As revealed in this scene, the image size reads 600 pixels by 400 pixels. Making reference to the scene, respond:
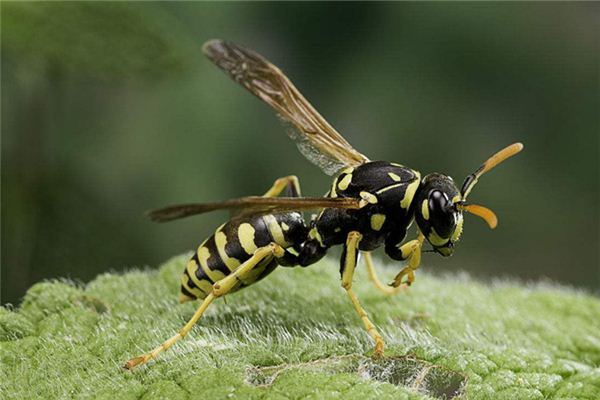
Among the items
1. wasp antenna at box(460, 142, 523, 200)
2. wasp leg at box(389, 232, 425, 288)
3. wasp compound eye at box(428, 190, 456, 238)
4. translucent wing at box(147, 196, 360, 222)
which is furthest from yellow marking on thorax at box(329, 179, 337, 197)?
wasp antenna at box(460, 142, 523, 200)

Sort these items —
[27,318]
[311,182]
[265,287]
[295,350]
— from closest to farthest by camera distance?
[295,350]
[27,318]
[265,287]
[311,182]

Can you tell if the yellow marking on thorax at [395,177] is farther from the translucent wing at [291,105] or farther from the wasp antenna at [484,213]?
the translucent wing at [291,105]

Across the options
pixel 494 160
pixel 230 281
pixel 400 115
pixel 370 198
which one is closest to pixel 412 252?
pixel 370 198

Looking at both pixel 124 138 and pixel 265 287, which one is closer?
pixel 265 287

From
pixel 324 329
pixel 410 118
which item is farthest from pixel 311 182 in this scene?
pixel 324 329

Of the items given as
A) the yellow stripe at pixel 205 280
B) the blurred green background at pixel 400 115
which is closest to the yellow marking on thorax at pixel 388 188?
the yellow stripe at pixel 205 280

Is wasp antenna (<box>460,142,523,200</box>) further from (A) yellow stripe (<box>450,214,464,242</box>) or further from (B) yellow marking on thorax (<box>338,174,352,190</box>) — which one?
(B) yellow marking on thorax (<box>338,174,352,190</box>)

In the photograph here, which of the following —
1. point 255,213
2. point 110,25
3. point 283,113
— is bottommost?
point 255,213

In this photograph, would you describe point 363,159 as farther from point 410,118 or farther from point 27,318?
point 410,118
